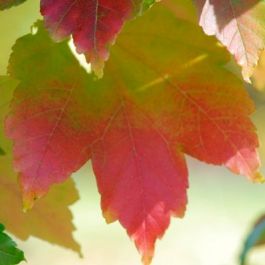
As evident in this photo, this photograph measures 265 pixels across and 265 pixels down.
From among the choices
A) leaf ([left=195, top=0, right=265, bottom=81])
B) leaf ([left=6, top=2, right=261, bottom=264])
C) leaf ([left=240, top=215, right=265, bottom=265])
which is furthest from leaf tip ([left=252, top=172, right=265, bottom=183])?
leaf ([left=240, top=215, right=265, bottom=265])

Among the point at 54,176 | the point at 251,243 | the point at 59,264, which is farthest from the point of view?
the point at 59,264

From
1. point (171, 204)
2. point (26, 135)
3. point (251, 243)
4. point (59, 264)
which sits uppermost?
point (26, 135)

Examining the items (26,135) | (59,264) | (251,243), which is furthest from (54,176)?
(59,264)

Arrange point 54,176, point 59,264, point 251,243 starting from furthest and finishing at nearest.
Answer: point 59,264
point 251,243
point 54,176

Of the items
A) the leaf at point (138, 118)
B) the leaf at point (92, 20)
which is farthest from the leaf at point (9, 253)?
the leaf at point (92, 20)

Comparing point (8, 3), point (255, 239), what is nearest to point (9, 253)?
point (8, 3)

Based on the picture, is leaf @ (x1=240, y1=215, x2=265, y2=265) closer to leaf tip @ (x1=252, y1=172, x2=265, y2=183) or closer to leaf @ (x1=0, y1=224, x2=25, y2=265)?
leaf tip @ (x1=252, y1=172, x2=265, y2=183)

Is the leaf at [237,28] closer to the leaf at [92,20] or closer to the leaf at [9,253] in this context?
the leaf at [92,20]

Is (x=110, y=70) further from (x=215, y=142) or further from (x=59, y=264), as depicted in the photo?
(x=59, y=264)
